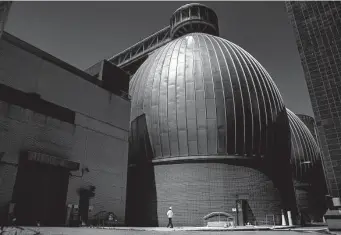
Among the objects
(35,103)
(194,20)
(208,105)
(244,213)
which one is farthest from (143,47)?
(244,213)

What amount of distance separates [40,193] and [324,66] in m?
32.8

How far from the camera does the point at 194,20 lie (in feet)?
99.0

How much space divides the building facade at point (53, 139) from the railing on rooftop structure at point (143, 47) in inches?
739

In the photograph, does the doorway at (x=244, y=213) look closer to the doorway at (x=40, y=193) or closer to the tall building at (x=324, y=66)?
the doorway at (x=40, y=193)

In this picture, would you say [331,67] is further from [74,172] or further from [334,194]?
[74,172]

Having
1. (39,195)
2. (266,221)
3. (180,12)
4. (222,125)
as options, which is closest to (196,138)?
(222,125)

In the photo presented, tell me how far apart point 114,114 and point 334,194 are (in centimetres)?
2376

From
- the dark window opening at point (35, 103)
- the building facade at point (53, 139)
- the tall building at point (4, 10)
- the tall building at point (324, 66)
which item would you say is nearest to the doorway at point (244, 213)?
the building facade at point (53, 139)

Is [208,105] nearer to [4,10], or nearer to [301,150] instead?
[4,10]

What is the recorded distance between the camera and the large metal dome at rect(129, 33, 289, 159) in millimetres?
20047

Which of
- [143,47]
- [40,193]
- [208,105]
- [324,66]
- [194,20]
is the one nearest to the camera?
[40,193]

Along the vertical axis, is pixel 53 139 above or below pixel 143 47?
below

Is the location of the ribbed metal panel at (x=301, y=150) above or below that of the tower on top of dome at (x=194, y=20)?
below

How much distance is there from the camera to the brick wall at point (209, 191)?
61.9ft
